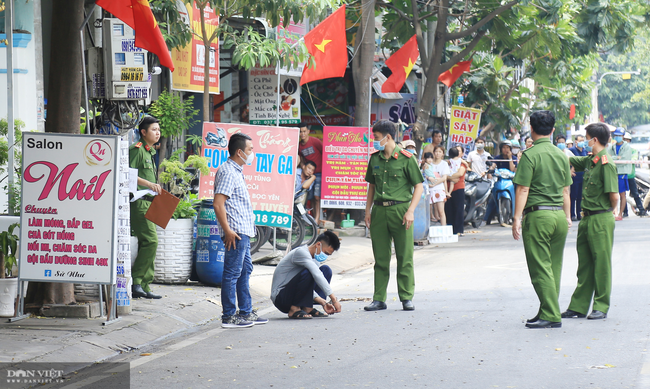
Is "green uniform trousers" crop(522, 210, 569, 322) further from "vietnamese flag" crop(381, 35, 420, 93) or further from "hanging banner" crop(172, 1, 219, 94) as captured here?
"vietnamese flag" crop(381, 35, 420, 93)

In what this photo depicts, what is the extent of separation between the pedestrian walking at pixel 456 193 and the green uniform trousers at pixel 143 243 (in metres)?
8.34

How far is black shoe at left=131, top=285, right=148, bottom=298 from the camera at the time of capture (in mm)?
8820

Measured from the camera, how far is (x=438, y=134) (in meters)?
17.0

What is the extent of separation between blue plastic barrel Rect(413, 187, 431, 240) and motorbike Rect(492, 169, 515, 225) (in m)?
3.85

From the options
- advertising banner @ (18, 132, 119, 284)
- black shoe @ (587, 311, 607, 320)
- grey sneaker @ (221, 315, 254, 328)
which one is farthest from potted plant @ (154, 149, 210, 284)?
black shoe @ (587, 311, 607, 320)

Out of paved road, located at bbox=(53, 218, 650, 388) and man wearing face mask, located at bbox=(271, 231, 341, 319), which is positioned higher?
man wearing face mask, located at bbox=(271, 231, 341, 319)

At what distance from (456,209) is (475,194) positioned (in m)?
1.36

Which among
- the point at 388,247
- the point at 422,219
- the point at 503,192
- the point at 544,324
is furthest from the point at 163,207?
the point at 503,192

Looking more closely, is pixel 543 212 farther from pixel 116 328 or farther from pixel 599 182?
pixel 116 328

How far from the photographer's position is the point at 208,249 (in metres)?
9.70

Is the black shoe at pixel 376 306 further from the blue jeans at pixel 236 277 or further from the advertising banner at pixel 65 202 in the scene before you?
the advertising banner at pixel 65 202

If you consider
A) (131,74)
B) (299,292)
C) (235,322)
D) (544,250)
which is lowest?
(235,322)

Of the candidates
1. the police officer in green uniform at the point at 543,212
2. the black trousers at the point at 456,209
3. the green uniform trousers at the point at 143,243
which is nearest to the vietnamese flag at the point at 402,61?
the black trousers at the point at 456,209

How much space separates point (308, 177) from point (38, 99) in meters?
5.05
